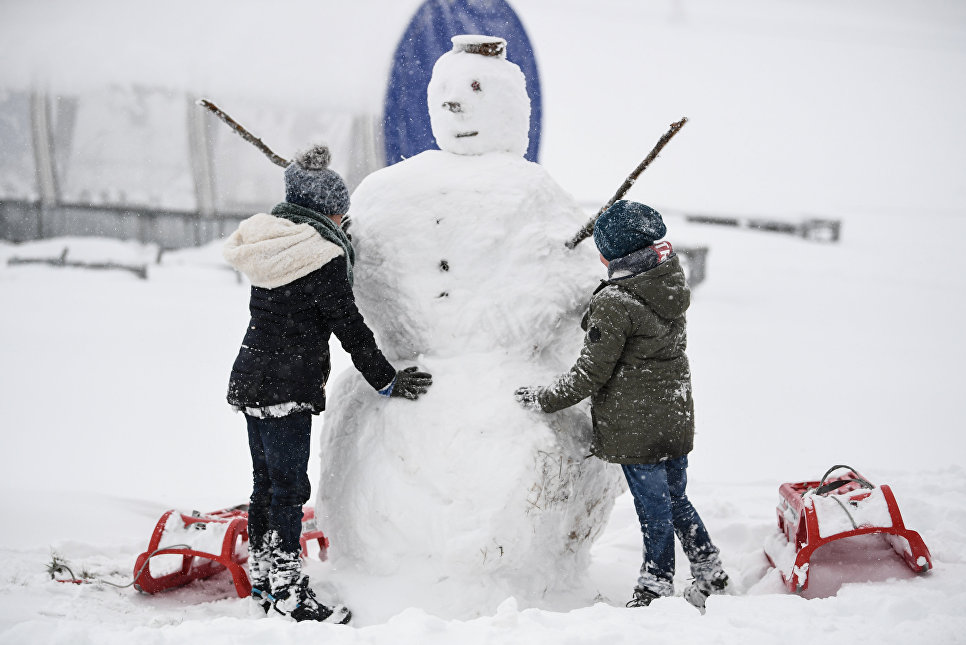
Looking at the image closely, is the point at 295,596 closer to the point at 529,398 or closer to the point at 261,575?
the point at 261,575

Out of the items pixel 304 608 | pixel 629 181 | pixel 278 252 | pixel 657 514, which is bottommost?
pixel 304 608

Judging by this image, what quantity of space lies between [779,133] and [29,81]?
13.8 meters

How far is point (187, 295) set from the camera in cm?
851

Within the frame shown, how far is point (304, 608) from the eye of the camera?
2.28 metres

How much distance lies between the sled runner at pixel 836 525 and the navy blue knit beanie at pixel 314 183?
193 cm

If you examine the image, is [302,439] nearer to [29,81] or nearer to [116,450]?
[116,450]

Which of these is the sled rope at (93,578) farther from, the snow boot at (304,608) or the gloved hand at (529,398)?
the gloved hand at (529,398)

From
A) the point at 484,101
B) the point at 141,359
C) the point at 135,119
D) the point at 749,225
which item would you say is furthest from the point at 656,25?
the point at 484,101

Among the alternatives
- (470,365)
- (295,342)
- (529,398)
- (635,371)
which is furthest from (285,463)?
(635,371)

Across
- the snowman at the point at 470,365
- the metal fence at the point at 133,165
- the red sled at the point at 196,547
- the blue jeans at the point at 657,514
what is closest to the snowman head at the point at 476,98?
the snowman at the point at 470,365

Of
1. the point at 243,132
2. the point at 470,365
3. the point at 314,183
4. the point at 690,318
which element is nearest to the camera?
the point at 314,183

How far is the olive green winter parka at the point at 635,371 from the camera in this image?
226 centimetres

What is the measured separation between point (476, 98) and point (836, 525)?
76.1 inches

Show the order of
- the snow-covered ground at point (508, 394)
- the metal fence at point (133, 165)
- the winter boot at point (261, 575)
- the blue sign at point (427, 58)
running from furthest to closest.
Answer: the metal fence at point (133, 165) < the blue sign at point (427, 58) < the winter boot at point (261, 575) < the snow-covered ground at point (508, 394)
